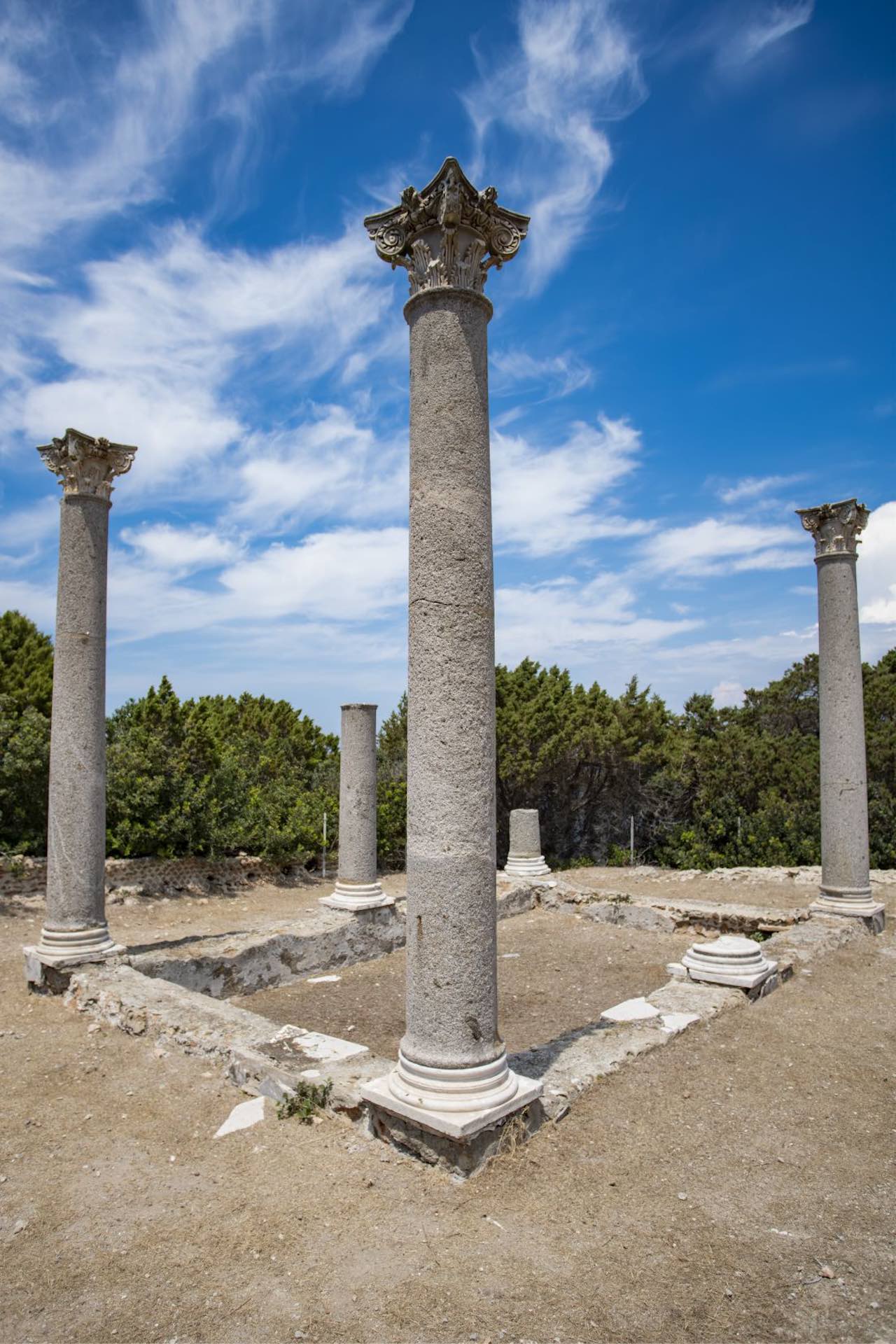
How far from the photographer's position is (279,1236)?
3473mm

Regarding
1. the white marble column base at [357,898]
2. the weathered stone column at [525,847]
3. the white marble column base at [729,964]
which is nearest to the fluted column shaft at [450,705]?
the white marble column base at [729,964]

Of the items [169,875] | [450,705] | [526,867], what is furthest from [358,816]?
[450,705]

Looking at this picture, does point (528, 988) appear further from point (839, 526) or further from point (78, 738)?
point (839, 526)

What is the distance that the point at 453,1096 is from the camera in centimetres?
403

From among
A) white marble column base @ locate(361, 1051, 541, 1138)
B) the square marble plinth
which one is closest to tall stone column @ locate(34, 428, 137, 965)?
the square marble plinth

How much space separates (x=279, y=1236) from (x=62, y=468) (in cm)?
686

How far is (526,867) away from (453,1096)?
970cm

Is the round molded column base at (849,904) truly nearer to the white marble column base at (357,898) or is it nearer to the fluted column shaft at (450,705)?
the white marble column base at (357,898)

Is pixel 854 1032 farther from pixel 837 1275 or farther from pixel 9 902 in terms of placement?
pixel 9 902

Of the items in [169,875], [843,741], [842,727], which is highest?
[842,727]

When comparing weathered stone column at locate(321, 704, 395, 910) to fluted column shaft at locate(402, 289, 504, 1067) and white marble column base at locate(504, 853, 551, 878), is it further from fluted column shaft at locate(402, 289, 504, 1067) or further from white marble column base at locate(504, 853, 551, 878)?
fluted column shaft at locate(402, 289, 504, 1067)

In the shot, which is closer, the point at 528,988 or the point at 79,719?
the point at 79,719

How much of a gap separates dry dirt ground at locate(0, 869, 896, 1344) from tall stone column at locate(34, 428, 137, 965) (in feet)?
5.88

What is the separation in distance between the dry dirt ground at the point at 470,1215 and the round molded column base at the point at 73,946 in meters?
1.58
